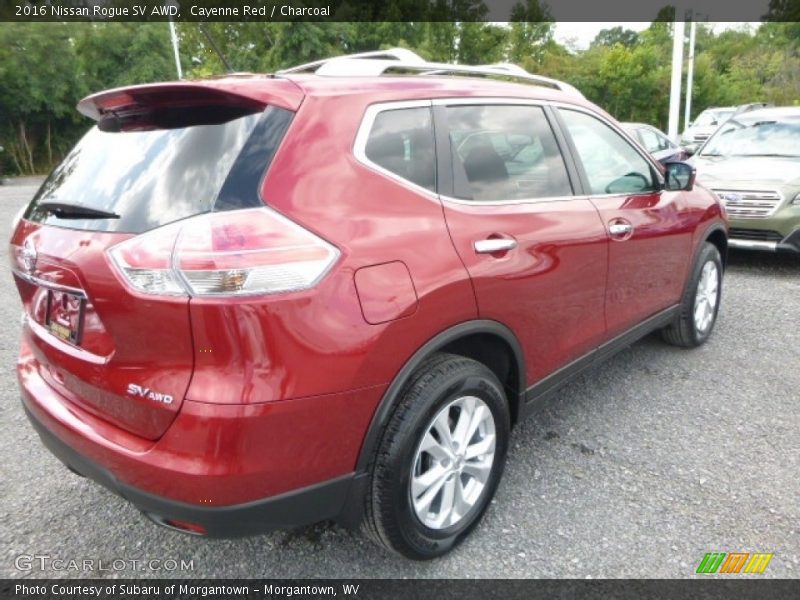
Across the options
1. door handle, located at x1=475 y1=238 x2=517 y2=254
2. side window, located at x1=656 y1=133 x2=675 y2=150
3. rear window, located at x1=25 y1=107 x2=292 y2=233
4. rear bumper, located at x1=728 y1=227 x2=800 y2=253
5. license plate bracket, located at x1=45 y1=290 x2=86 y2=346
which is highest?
rear window, located at x1=25 y1=107 x2=292 y2=233

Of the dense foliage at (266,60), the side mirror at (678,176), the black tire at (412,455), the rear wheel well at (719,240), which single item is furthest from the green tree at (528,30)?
the black tire at (412,455)

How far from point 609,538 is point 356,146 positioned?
5.98 feet

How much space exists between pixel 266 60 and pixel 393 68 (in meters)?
27.0

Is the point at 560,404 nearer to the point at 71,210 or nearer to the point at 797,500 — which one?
the point at 797,500

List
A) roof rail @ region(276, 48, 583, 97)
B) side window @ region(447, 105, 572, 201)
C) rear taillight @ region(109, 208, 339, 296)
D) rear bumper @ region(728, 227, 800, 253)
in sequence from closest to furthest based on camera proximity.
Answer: rear taillight @ region(109, 208, 339, 296), roof rail @ region(276, 48, 583, 97), side window @ region(447, 105, 572, 201), rear bumper @ region(728, 227, 800, 253)

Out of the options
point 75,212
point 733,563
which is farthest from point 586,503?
point 75,212

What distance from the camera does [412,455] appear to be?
80.6 inches

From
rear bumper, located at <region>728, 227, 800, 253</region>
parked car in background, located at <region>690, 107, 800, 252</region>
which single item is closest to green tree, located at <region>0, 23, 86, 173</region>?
parked car in background, located at <region>690, 107, 800, 252</region>

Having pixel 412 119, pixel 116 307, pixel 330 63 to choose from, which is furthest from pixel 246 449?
pixel 330 63

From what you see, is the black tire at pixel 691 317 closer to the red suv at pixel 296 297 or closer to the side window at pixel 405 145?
the red suv at pixel 296 297

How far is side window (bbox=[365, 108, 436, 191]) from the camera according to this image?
2.06 meters

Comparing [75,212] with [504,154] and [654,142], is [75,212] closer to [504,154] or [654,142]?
[504,154]

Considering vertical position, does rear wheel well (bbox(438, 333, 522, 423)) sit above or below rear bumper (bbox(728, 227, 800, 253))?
above

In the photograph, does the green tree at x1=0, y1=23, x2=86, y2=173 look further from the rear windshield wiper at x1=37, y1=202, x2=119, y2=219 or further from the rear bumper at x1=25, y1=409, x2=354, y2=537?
the rear bumper at x1=25, y1=409, x2=354, y2=537
